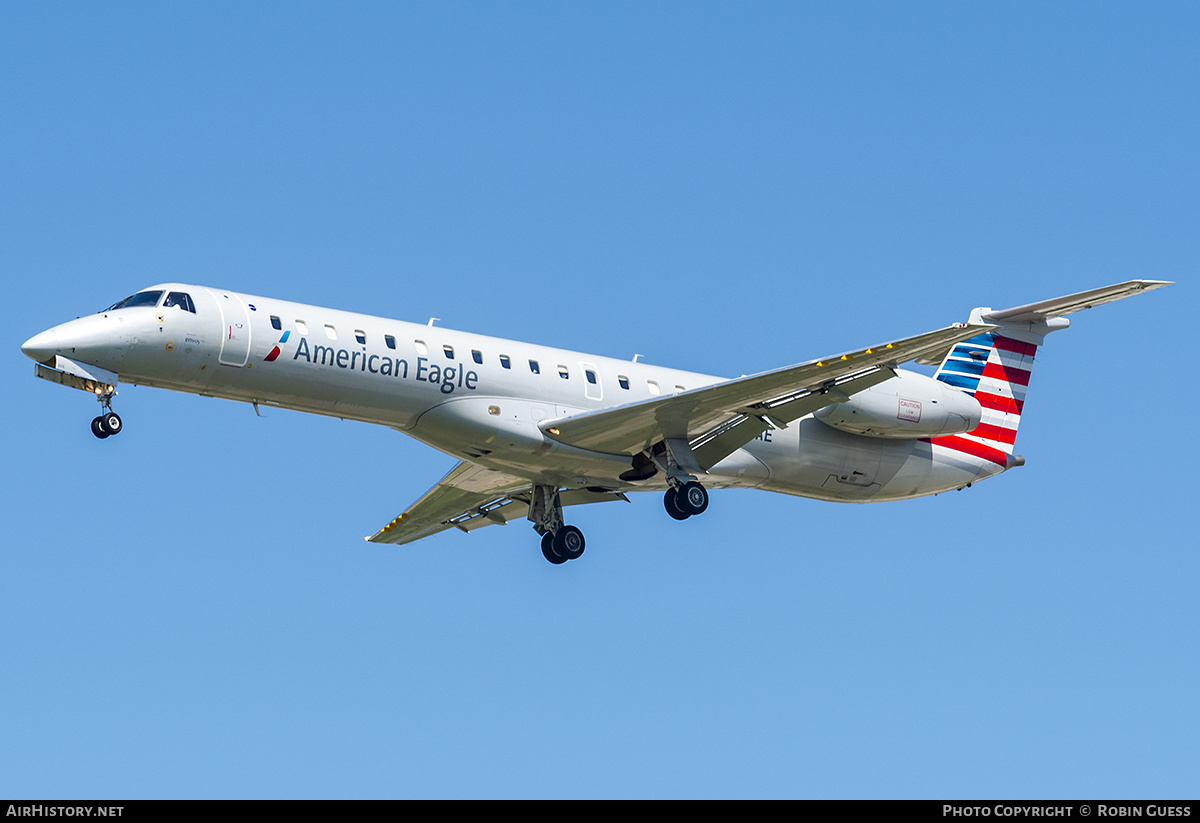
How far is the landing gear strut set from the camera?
2580 centimetres

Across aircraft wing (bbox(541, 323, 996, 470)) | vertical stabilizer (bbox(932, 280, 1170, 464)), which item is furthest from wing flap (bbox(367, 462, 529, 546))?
vertical stabilizer (bbox(932, 280, 1170, 464))

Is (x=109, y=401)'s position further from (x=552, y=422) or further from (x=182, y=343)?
(x=552, y=422)

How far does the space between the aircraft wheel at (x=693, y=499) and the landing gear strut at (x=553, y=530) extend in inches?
103

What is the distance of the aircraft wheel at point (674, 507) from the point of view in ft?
78.6

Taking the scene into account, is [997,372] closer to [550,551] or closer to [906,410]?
[906,410]

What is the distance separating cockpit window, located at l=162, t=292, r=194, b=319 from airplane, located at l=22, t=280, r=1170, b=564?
0.11ft

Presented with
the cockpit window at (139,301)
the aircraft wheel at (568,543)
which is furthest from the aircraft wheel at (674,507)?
→ the cockpit window at (139,301)

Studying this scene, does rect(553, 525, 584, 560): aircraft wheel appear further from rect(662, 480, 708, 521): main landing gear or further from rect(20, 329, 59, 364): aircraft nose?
rect(20, 329, 59, 364): aircraft nose

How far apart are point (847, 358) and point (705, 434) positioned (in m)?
3.20

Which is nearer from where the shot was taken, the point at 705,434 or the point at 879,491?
the point at 705,434

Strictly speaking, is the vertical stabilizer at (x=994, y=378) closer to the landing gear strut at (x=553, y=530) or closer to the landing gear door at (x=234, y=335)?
the landing gear strut at (x=553, y=530)

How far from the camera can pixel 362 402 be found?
2242 centimetres
